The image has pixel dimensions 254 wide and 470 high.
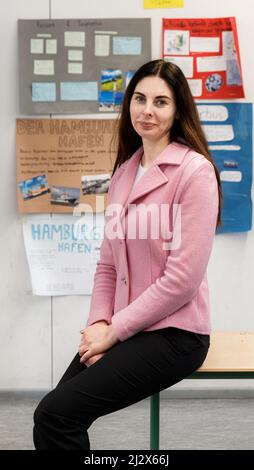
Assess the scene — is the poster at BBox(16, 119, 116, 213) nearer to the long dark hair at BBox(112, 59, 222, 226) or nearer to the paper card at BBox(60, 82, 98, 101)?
the paper card at BBox(60, 82, 98, 101)

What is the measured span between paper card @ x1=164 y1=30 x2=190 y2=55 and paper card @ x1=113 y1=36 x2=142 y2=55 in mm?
120

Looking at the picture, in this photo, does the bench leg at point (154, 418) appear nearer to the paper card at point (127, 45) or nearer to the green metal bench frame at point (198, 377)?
the green metal bench frame at point (198, 377)

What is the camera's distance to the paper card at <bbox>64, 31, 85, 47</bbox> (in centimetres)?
307

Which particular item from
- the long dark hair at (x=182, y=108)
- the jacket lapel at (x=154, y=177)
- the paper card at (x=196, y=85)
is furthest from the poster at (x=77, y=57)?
the jacket lapel at (x=154, y=177)

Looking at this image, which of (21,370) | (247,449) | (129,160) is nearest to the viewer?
(129,160)

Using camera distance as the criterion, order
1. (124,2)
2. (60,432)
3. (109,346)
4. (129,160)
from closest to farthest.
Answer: (60,432), (109,346), (129,160), (124,2)

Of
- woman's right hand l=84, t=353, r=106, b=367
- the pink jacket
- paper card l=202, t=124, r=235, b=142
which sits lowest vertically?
woman's right hand l=84, t=353, r=106, b=367

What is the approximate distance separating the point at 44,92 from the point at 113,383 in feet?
5.49

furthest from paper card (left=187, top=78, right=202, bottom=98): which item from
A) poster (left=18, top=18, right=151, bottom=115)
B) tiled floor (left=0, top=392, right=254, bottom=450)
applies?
tiled floor (left=0, top=392, right=254, bottom=450)

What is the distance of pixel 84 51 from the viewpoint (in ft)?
10.1

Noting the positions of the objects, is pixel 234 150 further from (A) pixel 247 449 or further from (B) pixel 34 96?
(A) pixel 247 449
